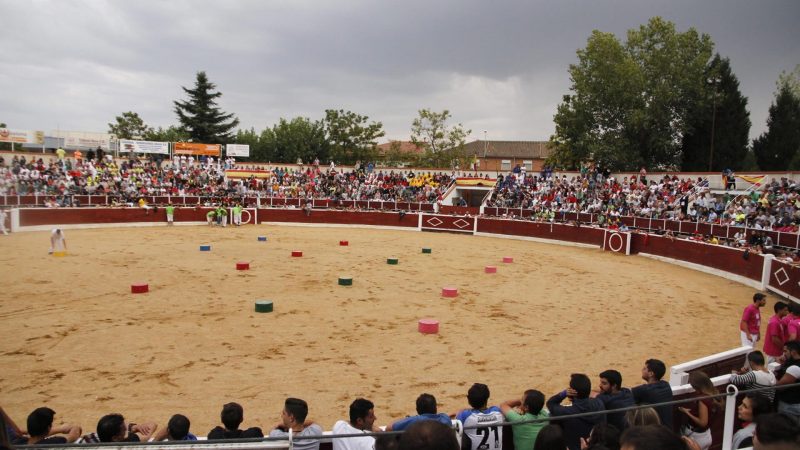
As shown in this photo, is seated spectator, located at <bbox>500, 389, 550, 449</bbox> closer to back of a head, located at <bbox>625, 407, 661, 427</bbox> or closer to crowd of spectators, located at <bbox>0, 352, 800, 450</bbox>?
crowd of spectators, located at <bbox>0, 352, 800, 450</bbox>

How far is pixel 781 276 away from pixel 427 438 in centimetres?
1899

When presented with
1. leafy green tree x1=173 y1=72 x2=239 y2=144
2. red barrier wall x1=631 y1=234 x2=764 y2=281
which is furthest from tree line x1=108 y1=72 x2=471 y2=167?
red barrier wall x1=631 y1=234 x2=764 y2=281

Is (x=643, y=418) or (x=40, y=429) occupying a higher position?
(x=643, y=418)

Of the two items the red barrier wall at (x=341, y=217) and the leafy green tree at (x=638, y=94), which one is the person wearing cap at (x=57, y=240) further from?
the leafy green tree at (x=638, y=94)

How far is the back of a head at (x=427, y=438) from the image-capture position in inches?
86.7

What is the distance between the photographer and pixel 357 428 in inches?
187

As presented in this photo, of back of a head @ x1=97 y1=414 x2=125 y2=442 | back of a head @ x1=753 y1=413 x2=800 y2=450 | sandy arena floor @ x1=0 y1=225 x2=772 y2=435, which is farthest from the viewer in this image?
sandy arena floor @ x1=0 y1=225 x2=772 y2=435

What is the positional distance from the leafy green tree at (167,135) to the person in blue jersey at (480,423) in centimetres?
7573

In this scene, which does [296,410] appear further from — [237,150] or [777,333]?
[237,150]

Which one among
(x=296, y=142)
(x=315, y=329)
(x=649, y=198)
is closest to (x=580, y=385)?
(x=315, y=329)

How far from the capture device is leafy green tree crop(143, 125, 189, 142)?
243ft

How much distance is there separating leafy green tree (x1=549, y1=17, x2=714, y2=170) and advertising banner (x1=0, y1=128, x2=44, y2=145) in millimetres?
49878

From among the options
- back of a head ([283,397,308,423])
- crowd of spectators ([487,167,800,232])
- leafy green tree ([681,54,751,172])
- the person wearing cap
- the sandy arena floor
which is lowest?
the sandy arena floor

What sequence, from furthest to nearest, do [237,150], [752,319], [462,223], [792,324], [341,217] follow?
[237,150]
[341,217]
[462,223]
[752,319]
[792,324]
